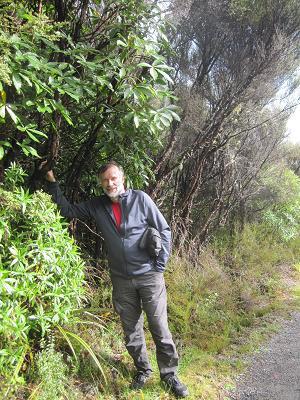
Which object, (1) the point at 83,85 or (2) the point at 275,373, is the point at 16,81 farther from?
(2) the point at 275,373

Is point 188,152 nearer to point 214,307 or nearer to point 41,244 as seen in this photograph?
point 214,307

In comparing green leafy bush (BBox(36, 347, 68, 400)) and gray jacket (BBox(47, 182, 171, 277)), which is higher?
gray jacket (BBox(47, 182, 171, 277))

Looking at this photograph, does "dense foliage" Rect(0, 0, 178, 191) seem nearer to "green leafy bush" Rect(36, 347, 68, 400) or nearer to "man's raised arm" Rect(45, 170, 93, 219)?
"man's raised arm" Rect(45, 170, 93, 219)

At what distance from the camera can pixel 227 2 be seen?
5.23m

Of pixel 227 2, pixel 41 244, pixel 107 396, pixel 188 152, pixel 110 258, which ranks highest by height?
pixel 227 2

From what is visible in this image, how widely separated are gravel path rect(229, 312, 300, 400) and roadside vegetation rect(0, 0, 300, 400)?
0.14 metres

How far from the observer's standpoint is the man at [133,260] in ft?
10.2

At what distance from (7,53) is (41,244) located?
4.12ft

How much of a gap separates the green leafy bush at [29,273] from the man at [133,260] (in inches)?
15.3

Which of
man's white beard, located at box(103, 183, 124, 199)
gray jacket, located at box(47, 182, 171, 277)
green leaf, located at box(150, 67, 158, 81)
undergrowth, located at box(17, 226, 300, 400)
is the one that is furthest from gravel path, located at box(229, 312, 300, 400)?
green leaf, located at box(150, 67, 158, 81)

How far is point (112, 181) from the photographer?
10.2 ft

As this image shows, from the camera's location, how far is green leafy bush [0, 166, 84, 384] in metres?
2.38

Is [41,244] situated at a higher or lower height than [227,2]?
lower

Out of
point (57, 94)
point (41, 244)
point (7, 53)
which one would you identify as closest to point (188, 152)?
point (57, 94)
